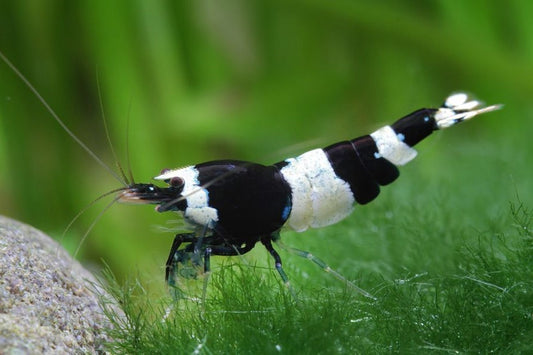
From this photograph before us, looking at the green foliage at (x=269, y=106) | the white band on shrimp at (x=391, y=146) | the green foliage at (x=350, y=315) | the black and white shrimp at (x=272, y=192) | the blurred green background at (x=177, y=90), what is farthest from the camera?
the blurred green background at (x=177, y=90)

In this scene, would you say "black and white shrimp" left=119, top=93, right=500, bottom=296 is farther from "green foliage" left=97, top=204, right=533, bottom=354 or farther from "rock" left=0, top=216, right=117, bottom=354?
"rock" left=0, top=216, right=117, bottom=354

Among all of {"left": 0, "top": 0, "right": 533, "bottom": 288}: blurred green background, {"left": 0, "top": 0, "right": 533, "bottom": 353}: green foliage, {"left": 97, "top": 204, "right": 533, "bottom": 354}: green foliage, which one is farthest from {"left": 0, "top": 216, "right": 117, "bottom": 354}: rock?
{"left": 0, "top": 0, "right": 533, "bottom": 288}: blurred green background

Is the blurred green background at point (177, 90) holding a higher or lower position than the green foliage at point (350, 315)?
higher

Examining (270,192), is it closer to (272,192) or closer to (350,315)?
(272,192)

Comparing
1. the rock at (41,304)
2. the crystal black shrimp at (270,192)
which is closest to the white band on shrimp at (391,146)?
the crystal black shrimp at (270,192)

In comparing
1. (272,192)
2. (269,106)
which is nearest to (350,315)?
(272,192)

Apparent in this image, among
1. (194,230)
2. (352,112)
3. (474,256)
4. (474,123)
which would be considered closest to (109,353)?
(194,230)

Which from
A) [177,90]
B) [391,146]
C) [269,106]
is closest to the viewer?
[391,146]

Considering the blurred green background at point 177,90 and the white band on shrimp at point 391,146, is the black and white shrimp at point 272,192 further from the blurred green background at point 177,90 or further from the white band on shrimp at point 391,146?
the blurred green background at point 177,90
